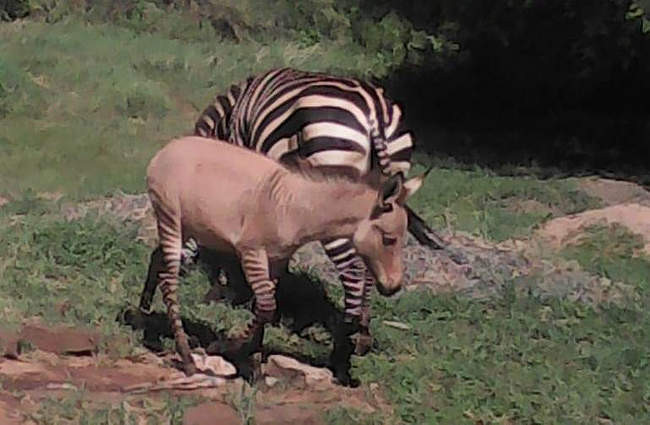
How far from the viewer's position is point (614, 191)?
1182 cm

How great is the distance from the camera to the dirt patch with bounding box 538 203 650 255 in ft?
32.4

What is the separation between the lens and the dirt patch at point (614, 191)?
11.5 m

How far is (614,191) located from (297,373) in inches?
220

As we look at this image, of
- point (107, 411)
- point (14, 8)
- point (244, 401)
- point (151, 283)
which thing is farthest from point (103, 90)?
point (107, 411)

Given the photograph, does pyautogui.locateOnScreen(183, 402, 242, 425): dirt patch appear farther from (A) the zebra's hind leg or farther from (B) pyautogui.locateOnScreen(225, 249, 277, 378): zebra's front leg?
(A) the zebra's hind leg

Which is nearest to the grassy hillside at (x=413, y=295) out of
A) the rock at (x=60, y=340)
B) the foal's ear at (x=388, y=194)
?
the rock at (x=60, y=340)

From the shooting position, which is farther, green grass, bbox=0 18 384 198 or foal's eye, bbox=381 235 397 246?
green grass, bbox=0 18 384 198

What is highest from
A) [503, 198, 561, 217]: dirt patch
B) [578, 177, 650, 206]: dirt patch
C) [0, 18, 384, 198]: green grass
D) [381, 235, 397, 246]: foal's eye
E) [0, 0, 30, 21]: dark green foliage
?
[381, 235, 397, 246]: foal's eye

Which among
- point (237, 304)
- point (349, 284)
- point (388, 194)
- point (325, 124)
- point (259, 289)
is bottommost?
point (237, 304)

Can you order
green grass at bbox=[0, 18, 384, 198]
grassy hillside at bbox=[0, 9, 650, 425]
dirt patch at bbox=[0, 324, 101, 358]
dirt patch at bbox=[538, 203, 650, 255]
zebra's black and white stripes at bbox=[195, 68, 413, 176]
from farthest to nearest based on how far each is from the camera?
green grass at bbox=[0, 18, 384, 198], dirt patch at bbox=[538, 203, 650, 255], zebra's black and white stripes at bbox=[195, 68, 413, 176], dirt patch at bbox=[0, 324, 101, 358], grassy hillside at bbox=[0, 9, 650, 425]

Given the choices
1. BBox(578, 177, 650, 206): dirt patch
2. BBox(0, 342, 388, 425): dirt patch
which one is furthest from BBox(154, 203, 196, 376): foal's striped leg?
BBox(578, 177, 650, 206): dirt patch

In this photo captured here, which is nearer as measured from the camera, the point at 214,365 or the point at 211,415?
the point at 211,415

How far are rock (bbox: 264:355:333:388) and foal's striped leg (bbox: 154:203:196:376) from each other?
0.41 meters

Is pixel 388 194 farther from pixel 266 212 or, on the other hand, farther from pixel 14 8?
pixel 14 8
